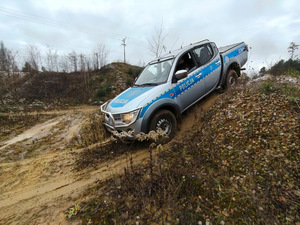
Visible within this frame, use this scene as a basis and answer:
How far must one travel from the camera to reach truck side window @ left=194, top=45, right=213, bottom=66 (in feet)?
13.1

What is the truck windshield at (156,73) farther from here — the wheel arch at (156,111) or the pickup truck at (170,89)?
the wheel arch at (156,111)

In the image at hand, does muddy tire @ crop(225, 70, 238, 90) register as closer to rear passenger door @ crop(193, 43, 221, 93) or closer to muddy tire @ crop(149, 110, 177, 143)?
rear passenger door @ crop(193, 43, 221, 93)

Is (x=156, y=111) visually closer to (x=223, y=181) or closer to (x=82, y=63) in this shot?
(x=223, y=181)

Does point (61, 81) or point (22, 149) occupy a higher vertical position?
point (61, 81)

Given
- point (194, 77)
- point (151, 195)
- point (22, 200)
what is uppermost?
point (194, 77)

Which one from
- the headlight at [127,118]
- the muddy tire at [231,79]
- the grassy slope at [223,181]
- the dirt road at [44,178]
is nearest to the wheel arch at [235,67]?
the muddy tire at [231,79]

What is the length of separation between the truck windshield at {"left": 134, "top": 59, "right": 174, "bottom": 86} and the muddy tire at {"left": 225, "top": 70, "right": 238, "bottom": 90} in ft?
7.49

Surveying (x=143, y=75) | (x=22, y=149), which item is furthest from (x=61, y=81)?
(x=143, y=75)

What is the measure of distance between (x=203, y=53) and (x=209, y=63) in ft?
1.20

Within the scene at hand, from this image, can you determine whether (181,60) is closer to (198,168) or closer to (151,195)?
(198,168)

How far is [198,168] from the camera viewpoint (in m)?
2.28

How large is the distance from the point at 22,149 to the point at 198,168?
4731 millimetres

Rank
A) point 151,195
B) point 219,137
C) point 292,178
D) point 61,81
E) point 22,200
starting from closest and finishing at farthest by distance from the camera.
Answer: point 292,178 → point 151,195 → point 22,200 → point 219,137 → point 61,81

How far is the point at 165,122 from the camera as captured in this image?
10.6 feet
